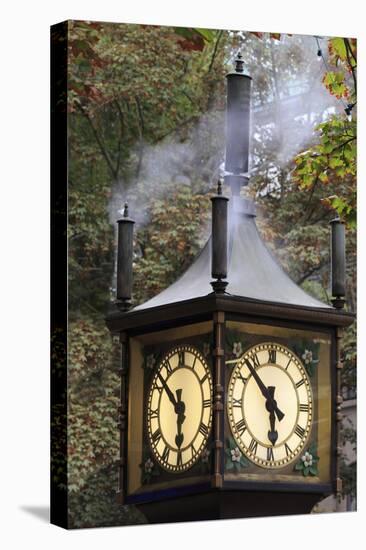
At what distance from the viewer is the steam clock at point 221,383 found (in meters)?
11.3

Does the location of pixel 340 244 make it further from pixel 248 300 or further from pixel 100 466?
pixel 100 466

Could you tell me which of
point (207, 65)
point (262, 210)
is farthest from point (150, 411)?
point (207, 65)

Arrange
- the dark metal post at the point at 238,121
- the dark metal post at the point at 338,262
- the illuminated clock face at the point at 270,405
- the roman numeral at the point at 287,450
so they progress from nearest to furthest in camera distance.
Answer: the illuminated clock face at the point at 270,405 → the roman numeral at the point at 287,450 → the dark metal post at the point at 238,121 → the dark metal post at the point at 338,262

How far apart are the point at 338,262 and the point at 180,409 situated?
162cm

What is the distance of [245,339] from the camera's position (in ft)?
37.4

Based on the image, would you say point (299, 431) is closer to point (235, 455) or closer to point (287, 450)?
point (287, 450)

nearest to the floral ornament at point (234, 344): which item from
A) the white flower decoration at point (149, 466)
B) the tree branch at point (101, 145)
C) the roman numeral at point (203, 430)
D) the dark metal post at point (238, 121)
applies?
the roman numeral at point (203, 430)

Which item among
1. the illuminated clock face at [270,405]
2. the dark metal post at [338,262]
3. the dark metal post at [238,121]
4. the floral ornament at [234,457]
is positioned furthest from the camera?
the dark metal post at [338,262]

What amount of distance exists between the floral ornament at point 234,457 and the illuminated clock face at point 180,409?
0.56 ft

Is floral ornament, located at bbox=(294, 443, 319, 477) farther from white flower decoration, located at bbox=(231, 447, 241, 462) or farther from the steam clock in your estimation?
white flower decoration, located at bbox=(231, 447, 241, 462)

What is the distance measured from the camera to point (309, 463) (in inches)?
461

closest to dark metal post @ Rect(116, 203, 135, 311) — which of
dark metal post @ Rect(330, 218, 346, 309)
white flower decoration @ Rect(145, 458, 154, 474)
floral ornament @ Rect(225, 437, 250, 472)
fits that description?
white flower decoration @ Rect(145, 458, 154, 474)

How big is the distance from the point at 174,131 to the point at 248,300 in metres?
1.22

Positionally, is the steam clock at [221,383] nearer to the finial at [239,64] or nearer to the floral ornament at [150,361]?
the floral ornament at [150,361]
